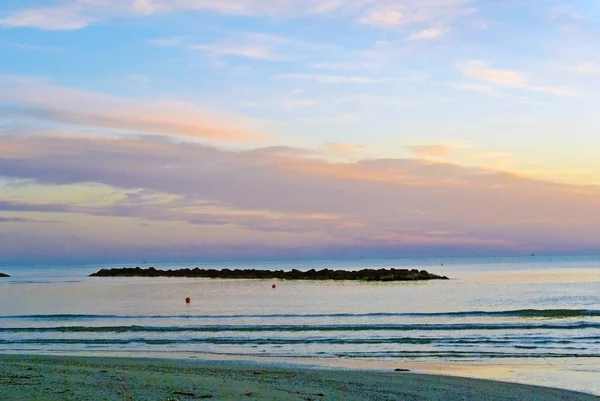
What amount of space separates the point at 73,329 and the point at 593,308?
2747 cm

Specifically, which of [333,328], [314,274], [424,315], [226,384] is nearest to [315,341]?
Answer: [333,328]

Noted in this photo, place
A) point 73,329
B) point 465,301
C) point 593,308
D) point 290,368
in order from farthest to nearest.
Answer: point 465,301 → point 593,308 → point 73,329 → point 290,368

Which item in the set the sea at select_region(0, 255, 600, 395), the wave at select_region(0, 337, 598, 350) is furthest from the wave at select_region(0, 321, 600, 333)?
the wave at select_region(0, 337, 598, 350)

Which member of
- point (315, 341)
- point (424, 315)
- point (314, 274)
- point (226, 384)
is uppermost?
point (314, 274)

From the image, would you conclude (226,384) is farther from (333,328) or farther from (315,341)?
(333,328)

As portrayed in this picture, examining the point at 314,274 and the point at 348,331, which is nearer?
the point at 348,331

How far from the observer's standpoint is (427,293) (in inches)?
2019

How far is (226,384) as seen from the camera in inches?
529

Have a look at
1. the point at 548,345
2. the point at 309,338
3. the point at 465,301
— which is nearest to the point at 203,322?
the point at 309,338

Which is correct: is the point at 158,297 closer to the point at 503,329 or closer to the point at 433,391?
the point at 503,329

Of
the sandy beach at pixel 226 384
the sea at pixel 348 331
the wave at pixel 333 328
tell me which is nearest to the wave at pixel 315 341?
the sea at pixel 348 331

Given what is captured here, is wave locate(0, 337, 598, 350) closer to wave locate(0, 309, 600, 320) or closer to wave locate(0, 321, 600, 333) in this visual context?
wave locate(0, 321, 600, 333)

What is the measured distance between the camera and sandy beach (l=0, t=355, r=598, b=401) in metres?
11.8

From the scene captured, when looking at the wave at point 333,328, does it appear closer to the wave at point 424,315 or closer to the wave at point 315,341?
the wave at point 315,341
